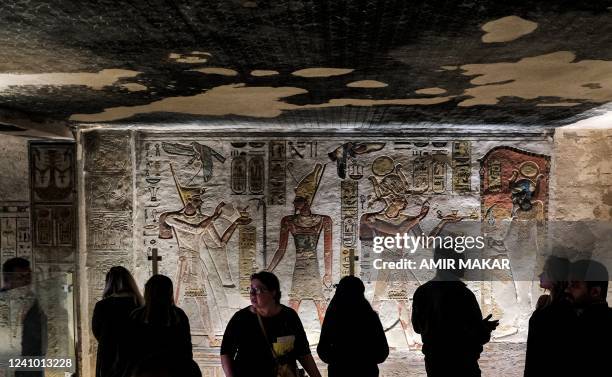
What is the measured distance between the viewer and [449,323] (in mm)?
3672

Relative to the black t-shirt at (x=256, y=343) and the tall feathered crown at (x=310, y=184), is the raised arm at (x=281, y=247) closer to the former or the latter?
the tall feathered crown at (x=310, y=184)

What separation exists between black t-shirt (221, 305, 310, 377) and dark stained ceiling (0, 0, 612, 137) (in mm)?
1362

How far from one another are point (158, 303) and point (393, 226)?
3207 millimetres

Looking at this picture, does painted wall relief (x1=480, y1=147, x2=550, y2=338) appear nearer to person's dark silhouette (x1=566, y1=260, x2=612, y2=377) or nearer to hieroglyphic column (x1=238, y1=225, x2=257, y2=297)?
hieroglyphic column (x1=238, y1=225, x2=257, y2=297)

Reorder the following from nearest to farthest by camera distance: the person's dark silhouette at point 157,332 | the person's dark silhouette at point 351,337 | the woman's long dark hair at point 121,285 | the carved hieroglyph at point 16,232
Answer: the person's dark silhouette at point 157,332 → the person's dark silhouette at point 351,337 → the woman's long dark hair at point 121,285 → the carved hieroglyph at point 16,232

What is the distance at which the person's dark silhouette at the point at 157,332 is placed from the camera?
2938 mm

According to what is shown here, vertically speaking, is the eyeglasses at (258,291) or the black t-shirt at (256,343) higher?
the eyeglasses at (258,291)

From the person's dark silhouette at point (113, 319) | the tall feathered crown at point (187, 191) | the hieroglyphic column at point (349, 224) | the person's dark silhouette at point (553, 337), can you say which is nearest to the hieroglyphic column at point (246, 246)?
the tall feathered crown at point (187, 191)

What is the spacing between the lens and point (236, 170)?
5.73 m

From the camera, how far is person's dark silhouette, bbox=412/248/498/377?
11.9 ft

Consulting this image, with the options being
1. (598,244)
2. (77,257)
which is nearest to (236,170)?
(77,257)

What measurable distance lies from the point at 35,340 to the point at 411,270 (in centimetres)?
351

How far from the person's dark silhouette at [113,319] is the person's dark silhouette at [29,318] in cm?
58

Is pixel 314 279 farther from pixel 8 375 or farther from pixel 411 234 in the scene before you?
pixel 8 375
